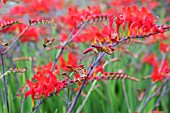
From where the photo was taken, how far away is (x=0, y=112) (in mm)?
1397

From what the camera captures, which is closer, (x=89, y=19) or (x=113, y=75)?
(x=113, y=75)

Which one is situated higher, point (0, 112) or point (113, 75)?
point (113, 75)

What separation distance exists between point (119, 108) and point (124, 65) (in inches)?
24.8

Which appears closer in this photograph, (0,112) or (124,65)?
(0,112)

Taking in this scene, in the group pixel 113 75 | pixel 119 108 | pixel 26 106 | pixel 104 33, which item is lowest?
pixel 119 108

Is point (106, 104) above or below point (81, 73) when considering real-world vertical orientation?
below

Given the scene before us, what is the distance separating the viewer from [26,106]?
1.72 m

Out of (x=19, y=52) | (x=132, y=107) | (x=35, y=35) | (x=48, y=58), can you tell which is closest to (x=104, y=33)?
(x=132, y=107)

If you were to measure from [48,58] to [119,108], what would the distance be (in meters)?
0.78

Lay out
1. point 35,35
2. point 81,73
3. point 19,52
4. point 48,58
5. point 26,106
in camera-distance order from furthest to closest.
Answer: point 19,52
point 48,58
point 35,35
point 26,106
point 81,73

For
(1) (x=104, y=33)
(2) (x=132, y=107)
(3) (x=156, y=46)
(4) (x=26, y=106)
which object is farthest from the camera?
(3) (x=156, y=46)

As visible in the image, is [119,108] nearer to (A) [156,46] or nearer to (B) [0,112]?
(B) [0,112]

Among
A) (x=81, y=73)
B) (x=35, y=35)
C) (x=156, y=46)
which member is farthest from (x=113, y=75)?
(x=156, y=46)

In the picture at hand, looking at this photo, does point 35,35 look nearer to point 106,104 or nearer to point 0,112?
point 106,104
